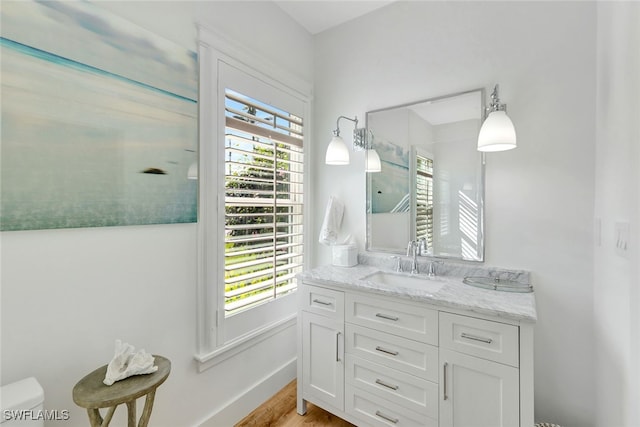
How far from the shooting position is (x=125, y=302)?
1.31 meters

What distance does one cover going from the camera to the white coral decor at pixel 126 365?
3.59 ft

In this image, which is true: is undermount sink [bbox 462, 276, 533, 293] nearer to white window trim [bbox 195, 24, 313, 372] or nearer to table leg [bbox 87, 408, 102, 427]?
white window trim [bbox 195, 24, 313, 372]

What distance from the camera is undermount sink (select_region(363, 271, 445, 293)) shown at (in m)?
1.72

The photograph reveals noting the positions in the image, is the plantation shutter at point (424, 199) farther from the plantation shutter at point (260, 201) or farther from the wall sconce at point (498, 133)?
the plantation shutter at point (260, 201)

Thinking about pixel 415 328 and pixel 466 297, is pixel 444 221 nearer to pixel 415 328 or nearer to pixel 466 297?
pixel 466 297

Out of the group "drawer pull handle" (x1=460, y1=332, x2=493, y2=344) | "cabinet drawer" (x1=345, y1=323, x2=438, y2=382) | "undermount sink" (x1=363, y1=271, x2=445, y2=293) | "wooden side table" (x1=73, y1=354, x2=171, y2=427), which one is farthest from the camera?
"undermount sink" (x1=363, y1=271, x2=445, y2=293)

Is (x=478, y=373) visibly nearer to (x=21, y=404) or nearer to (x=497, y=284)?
(x=497, y=284)

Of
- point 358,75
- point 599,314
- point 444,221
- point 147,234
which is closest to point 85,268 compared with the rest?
point 147,234

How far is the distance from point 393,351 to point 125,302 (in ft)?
4.29

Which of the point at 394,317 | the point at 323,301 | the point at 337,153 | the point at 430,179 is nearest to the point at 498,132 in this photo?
the point at 430,179

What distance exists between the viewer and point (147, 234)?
1.37m

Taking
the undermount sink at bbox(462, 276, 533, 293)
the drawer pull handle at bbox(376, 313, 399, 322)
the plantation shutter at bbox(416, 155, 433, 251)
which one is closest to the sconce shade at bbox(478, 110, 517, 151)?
the plantation shutter at bbox(416, 155, 433, 251)

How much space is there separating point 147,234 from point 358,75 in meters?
1.80

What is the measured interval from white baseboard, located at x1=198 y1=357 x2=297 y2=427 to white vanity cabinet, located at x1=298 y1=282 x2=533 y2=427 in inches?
11.5
